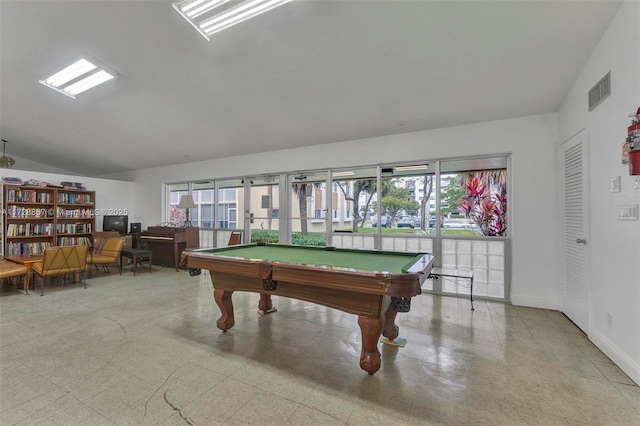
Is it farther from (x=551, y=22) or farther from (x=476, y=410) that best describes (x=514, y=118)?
(x=476, y=410)

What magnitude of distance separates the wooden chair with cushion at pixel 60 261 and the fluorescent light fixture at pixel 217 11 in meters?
4.23

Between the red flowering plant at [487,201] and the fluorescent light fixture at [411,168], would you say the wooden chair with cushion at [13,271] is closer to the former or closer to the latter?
the fluorescent light fixture at [411,168]

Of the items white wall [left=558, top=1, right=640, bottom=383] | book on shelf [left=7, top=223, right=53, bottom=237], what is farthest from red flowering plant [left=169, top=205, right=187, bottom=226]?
white wall [left=558, top=1, right=640, bottom=383]

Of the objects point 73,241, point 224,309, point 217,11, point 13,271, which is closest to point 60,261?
point 13,271

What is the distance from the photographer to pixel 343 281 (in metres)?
2.04

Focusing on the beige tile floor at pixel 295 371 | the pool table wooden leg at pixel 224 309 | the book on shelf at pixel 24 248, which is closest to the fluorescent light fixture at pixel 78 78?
the beige tile floor at pixel 295 371

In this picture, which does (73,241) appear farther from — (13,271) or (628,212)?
(628,212)

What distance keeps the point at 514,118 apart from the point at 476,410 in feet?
12.7

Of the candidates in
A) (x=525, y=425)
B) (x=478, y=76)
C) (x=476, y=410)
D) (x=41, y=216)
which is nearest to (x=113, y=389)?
(x=476, y=410)

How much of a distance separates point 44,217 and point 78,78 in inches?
181

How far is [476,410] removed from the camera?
178cm

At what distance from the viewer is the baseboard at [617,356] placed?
2084 millimetres

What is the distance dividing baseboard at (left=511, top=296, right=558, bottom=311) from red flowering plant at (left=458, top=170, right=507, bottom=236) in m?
0.95

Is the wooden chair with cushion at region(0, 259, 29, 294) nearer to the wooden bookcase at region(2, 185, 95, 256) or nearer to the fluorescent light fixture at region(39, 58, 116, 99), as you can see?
the wooden bookcase at region(2, 185, 95, 256)
